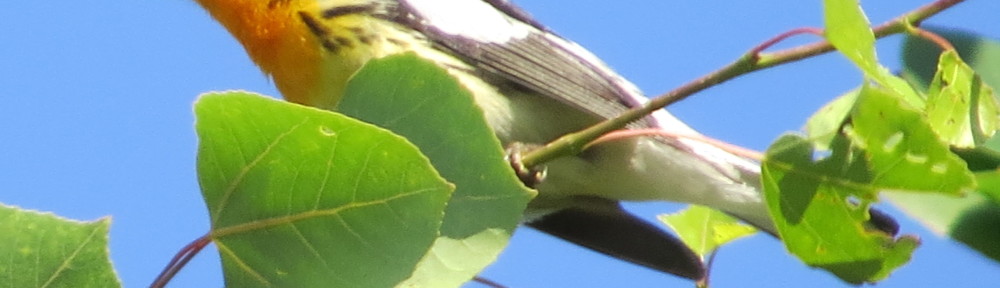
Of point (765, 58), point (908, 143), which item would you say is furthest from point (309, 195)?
point (908, 143)

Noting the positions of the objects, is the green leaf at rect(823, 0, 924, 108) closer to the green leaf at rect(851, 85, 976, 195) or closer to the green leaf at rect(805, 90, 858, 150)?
the green leaf at rect(851, 85, 976, 195)

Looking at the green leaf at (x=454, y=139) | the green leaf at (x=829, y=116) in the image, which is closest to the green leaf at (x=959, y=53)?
the green leaf at (x=829, y=116)

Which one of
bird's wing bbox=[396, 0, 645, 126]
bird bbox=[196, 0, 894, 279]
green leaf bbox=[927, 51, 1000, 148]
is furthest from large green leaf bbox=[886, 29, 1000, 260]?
bird's wing bbox=[396, 0, 645, 126]

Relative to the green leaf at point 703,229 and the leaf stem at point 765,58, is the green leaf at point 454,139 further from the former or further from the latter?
the green leaf at point 703,229

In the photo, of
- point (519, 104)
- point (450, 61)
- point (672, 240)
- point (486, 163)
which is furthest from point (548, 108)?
point (486, 163)

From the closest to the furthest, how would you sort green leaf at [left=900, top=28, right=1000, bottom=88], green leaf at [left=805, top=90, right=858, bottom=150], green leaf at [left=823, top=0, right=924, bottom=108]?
1. green leaf at [left=823, top=0, right=924, bottom=108]
2. green leaf at [left=805, top=90, right=858, bottom=150]
3. green leaf at [left=900, top=28, right=1000, bottom=88]
